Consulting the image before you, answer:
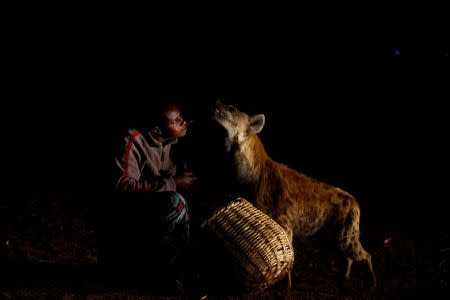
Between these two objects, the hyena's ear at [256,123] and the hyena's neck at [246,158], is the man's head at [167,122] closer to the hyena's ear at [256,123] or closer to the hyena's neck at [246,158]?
the hyena's neck at [246,158]

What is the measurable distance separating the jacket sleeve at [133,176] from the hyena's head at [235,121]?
0.64 metres

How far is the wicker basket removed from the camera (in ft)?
8.16

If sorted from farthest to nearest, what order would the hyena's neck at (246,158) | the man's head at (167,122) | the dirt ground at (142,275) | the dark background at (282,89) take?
the dark background at (282,89) → the hyena's neck at (246,158) → the dirt ground at (142,275) → the man's head at (167,122)

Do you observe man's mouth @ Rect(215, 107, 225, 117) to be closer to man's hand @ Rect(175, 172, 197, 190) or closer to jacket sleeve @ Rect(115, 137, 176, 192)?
man's hand @ Rect(175, 172, 197, 190)

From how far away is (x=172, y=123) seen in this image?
2.67 metres

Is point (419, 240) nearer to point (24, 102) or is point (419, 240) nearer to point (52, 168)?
point (52, 168)

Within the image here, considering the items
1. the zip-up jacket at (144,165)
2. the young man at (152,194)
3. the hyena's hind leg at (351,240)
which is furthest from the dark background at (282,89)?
the young man at (152,194)

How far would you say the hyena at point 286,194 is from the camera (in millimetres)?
3238

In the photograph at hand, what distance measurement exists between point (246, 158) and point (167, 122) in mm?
817

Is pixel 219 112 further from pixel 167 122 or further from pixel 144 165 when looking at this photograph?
pixel 144 165

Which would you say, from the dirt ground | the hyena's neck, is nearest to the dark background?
the dirt ground

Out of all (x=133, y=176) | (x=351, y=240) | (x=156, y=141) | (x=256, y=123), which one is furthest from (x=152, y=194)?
(x=351, y=240)

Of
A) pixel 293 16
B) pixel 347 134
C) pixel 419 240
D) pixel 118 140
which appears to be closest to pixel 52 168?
pixel 118 140

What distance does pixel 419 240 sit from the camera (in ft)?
14.1
